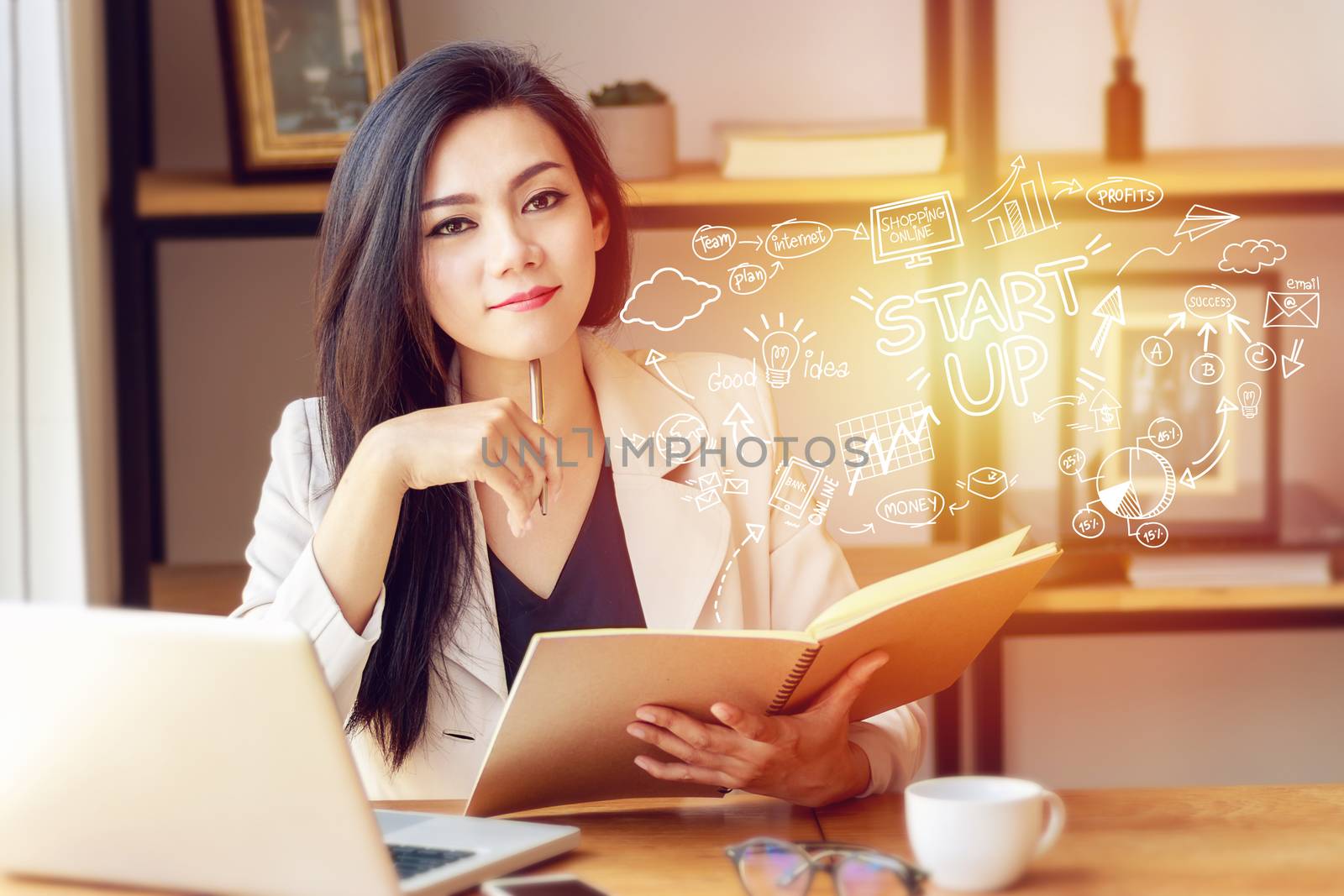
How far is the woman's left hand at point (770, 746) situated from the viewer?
3.44 feet

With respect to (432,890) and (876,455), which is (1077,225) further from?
(432,890)

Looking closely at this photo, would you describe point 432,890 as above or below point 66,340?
below

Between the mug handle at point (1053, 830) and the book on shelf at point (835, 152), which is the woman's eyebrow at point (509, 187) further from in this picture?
the mug handle at point (1053, 830)

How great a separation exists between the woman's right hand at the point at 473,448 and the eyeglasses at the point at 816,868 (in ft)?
1.52

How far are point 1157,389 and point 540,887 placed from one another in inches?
41.9

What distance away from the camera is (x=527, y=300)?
52.0 inches

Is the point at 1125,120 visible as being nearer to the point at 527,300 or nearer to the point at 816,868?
the point at 527,300

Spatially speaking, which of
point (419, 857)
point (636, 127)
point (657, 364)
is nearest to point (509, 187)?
point (657, 364)

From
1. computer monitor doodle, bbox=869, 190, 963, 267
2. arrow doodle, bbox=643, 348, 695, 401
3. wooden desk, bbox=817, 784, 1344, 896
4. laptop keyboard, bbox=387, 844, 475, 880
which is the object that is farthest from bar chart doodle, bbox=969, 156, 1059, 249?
laptop keyboard, bbox=387, 844, 475, 880

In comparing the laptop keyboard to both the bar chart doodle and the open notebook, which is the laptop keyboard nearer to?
the open notebook

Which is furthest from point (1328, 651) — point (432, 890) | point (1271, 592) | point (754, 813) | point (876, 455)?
point (432, 890)

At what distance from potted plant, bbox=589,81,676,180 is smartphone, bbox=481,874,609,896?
114 cm

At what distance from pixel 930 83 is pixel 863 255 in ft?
1.74

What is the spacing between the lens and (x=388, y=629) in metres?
1.38
